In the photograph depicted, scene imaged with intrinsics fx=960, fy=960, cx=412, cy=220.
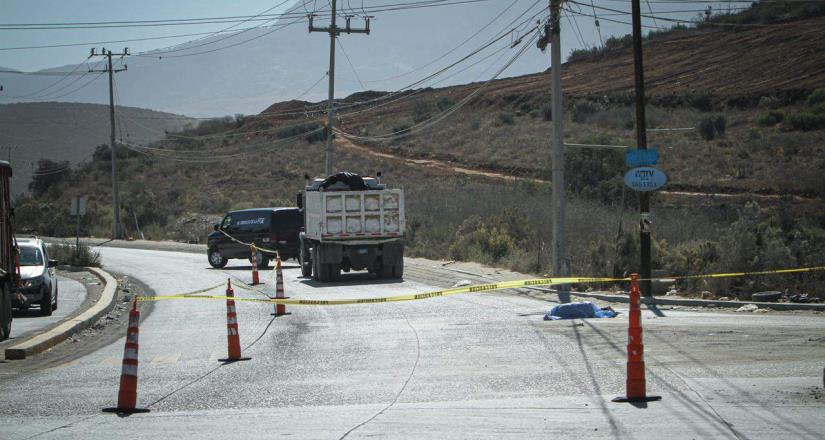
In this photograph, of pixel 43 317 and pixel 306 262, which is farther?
pixel 306 262

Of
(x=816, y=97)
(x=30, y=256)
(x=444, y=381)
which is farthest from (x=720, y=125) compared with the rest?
(x=444, y=381)

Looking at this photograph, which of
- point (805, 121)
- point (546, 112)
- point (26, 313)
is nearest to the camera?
point (26, 313)

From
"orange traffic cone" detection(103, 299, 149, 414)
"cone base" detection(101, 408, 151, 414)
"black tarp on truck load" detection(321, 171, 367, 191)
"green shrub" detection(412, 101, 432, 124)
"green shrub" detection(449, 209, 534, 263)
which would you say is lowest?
"cone base" detection(101, 408, 151, 414)

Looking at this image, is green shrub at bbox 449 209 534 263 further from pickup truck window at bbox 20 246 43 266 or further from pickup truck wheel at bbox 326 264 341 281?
pickup truck window at bbox 20 246 43 266

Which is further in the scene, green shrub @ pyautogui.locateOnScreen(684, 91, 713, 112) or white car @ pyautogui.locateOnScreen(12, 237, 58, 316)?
green shrub @ pyautogui.locateOnScreen(684, 91, 713, 112)

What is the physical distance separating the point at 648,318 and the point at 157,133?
13056 cm

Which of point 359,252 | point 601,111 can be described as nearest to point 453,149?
point 601,111

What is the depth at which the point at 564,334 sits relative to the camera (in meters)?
15.2

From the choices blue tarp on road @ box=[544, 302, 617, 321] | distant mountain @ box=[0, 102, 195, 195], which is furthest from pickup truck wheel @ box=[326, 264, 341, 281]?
distant mountain @ box=[0, 102, 195, 195]

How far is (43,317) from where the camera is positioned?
21422 millimetres

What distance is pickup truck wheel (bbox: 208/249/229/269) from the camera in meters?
36.2

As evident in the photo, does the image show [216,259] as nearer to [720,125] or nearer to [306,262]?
[306,262]

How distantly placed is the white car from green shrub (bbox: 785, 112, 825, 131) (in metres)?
45.7

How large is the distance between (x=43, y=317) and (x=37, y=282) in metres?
0.79
